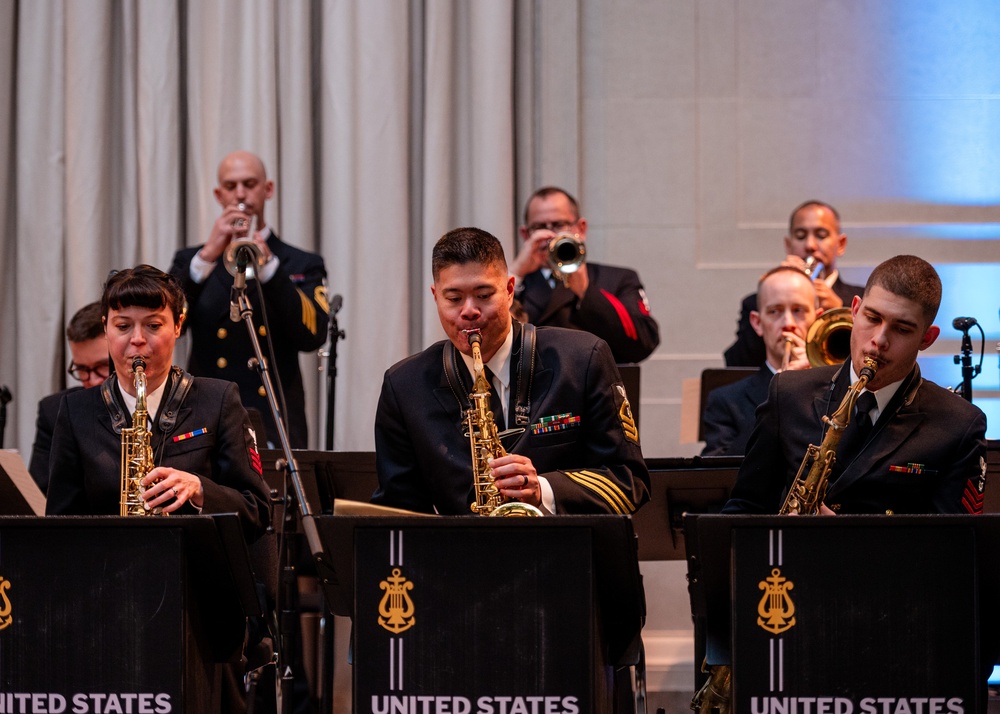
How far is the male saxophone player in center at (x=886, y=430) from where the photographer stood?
11.1ft

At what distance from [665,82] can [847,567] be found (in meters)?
4.22

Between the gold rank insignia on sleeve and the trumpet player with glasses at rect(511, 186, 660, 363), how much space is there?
1.67 metres

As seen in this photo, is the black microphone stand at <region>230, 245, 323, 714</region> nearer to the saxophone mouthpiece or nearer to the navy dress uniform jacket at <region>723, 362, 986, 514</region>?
the navy dress uniform jacket at <region>723, 362, 986, 514</region>

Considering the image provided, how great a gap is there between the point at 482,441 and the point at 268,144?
11.2 feet

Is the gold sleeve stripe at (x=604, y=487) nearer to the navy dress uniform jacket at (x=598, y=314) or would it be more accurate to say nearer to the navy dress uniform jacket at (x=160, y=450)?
the navy dress uniform jacket at (x=160, y=450)

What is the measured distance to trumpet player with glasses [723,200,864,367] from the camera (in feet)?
18.5

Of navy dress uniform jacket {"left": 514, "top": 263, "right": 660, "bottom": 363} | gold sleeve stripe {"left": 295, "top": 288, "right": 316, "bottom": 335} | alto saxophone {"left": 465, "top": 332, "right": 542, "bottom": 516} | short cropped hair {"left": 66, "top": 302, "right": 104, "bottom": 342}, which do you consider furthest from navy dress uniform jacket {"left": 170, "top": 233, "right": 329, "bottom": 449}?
alto saxophone {"left": 465, "top": 332, "right": 542, "bottom": 516}

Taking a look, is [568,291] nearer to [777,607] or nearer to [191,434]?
[191,434]

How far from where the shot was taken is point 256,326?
17.5 ft

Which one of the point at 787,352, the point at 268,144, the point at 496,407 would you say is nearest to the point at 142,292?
the point at 496,407

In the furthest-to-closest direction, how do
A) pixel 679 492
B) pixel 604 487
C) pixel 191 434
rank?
pixel 679 492, pixel 191 434, pixel 604 487

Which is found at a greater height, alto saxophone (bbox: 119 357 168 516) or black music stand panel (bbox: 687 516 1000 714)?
alto saxophone (bbox: 119 357 168 516)

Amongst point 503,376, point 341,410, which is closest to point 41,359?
point 341,410

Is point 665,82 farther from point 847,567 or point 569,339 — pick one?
point 847,567
